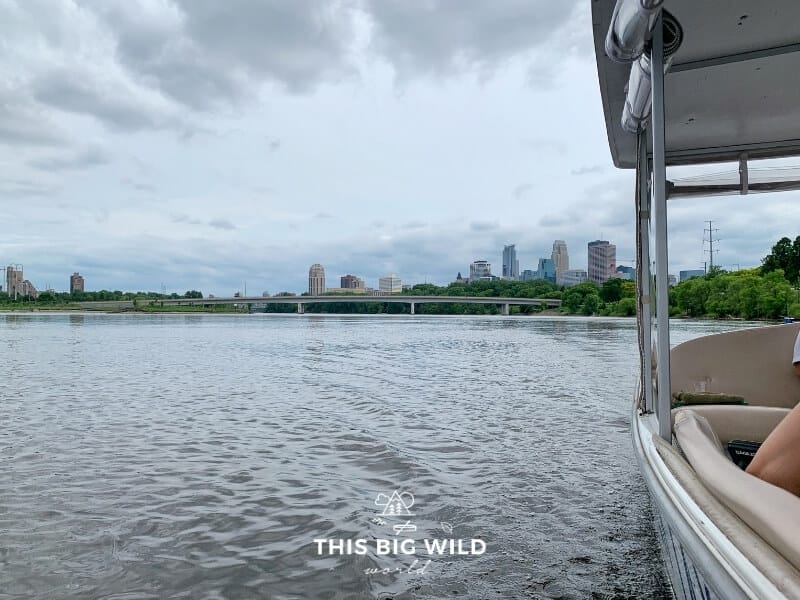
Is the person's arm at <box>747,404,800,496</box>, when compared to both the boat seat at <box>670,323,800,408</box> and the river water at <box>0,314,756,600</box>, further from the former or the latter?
the boat seat at <box>670,323,800,408</box>

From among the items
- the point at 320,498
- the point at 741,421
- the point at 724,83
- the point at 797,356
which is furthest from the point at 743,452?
the point at 320,498

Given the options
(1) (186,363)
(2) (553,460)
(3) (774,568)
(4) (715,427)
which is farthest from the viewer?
(1) (186,363)

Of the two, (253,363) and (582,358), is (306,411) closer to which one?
(253,363)

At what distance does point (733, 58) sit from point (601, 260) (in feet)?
325

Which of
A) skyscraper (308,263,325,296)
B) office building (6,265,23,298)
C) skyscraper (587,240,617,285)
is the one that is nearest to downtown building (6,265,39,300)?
office building (6,265,23,298)

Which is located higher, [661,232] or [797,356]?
[661,232]

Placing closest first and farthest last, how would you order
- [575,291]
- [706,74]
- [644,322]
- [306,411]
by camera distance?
[706,74]
[644,322]
[306,411]
[575,291]

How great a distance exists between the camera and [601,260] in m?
97.7

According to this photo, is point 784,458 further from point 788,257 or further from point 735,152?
point 788,257

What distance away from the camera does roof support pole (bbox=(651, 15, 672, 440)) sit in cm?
285

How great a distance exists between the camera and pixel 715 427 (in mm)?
3227

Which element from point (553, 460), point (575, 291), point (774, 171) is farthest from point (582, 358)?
point (575, 291)

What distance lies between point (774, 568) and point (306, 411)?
32.0ft

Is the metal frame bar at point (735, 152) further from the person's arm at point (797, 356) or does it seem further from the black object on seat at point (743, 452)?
the black object on seat at point (743, 452)
